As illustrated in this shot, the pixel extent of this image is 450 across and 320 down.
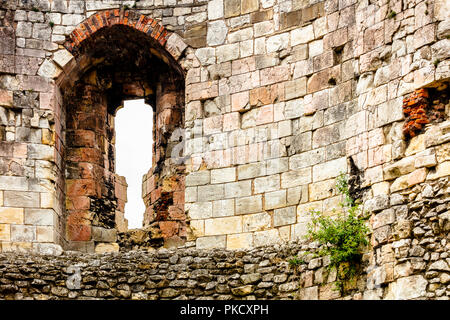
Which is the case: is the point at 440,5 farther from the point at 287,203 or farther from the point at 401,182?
the point at 287,203

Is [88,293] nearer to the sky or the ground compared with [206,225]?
nearer to the ground

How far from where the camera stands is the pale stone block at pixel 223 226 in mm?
17469

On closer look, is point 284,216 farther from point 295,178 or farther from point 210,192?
point 210,192

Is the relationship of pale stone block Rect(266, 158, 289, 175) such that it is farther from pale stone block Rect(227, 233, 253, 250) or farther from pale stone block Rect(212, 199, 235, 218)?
pale stone block Rect(227, 233, 253, 250)

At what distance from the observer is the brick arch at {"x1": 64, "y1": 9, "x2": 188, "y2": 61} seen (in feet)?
61.5

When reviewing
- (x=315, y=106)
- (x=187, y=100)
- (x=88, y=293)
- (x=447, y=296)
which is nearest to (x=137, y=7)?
(x=187, y=100)

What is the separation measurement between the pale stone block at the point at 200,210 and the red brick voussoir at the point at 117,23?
8.66 ft

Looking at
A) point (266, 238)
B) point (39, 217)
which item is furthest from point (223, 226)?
point (39, 217)

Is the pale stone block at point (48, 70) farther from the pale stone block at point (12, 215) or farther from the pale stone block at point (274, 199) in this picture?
the pale stone block at point (274, 199)

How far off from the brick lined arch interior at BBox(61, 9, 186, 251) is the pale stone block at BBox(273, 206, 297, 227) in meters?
2.17

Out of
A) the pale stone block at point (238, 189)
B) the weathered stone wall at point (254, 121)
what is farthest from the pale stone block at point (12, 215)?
the pale stone block at point (238, 189)

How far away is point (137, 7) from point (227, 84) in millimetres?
2017

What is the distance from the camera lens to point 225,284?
53.2 feet

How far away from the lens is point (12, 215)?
17844mm
